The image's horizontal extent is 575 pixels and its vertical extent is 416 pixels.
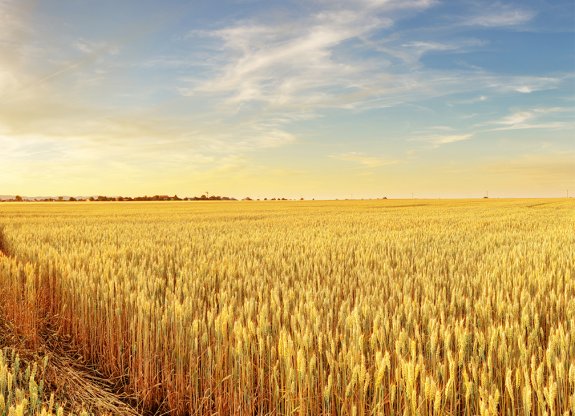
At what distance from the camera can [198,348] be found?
3232mm

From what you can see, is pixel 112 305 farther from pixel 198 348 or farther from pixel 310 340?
pixel 310 340

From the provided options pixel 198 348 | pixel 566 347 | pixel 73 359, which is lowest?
pixel 73 359

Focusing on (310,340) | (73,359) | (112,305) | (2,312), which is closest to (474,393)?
(310,340)

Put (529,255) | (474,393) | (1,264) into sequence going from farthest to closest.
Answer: (529,255)
(1,264)
(474,393)

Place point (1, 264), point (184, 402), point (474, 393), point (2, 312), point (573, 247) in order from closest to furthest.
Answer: point (474, 393) → point (184, 402) → point (2, 312) → point (1, 264) → point (573, 247)

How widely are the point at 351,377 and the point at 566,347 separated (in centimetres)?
136

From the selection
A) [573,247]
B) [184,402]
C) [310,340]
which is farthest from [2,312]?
[573,247]

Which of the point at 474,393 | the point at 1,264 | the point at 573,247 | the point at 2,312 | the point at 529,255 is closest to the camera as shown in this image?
the point at 474,393

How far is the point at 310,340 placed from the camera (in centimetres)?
261

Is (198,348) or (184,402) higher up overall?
(198,348)

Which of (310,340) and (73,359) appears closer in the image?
(310,340)

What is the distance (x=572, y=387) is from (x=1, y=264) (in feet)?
24.0

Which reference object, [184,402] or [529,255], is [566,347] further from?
[529,255]

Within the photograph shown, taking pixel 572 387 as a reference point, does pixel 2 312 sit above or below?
below
